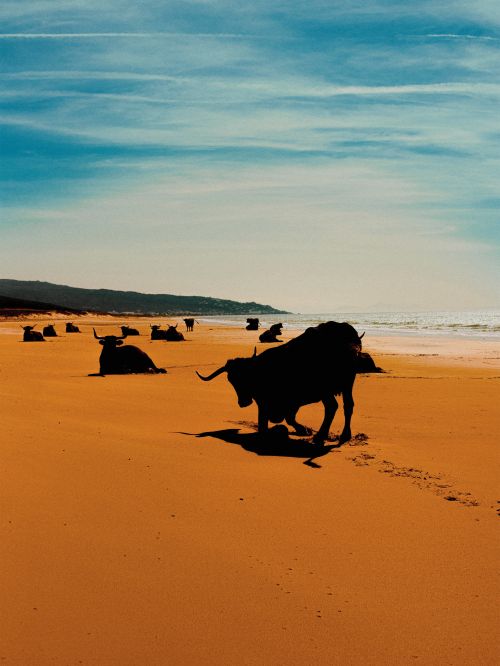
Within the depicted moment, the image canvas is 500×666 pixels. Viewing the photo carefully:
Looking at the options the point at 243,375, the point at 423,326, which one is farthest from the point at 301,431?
the point at 423,326

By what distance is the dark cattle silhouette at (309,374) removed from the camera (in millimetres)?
8852

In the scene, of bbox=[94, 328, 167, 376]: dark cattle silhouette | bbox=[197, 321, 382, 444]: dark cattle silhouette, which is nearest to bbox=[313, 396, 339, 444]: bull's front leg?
bbox=[197, 321, 382, 444]: dark cattle silhouette

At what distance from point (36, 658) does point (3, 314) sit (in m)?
92.5

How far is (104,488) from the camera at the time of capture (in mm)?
5594

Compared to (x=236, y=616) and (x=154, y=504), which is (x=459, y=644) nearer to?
(x=236, y=616)

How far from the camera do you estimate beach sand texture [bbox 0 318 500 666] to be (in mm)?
3254

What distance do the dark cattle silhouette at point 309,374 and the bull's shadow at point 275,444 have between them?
0.26 metres

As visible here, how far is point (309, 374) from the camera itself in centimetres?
902

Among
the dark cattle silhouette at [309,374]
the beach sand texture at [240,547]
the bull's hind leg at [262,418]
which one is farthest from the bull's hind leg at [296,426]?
the beach sand texture at [240,547]

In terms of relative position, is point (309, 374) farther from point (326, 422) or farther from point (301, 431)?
point (301, 431)

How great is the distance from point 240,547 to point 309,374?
4788 mm

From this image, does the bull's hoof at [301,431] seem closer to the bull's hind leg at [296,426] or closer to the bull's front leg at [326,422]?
the bull's hind leg at [296,426]

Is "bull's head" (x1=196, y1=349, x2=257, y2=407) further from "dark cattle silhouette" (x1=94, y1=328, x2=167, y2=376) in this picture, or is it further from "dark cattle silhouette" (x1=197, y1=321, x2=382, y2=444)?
"dark cattle silhouette" (x1=94, y1=328, x2=167, y2=376)

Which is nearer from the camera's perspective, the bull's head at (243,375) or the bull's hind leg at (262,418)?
the bull's hind leg at (262,418)
